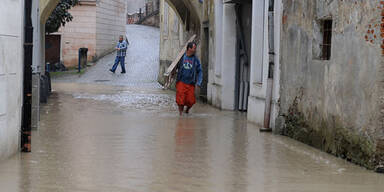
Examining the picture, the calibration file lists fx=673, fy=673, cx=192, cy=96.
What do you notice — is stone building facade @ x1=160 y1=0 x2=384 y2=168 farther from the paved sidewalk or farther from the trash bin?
the trash bin

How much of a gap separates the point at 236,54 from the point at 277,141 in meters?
6.08

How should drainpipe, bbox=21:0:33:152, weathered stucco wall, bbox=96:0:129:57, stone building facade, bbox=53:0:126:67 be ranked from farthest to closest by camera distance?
weathered stucco wall, bbox=96:0:129:57
stone building facade, bbox=53:0:126:67
drainpipe, bbox=21:0:33:152

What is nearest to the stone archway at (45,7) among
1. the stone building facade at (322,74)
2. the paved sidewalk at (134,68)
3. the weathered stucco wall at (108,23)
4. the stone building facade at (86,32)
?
the stone building facade at (322,74)

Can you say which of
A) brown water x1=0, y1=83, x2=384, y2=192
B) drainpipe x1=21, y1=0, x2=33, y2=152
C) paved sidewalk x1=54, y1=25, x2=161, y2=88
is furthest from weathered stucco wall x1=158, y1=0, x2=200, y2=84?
drainpipe x1=21, y1=0, x2=33, y2=152

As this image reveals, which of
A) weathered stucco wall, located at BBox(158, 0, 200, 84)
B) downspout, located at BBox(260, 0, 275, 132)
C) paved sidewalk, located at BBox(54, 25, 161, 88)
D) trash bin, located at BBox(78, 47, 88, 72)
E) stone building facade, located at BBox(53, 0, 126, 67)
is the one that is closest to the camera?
downspout, located at BBox(260, 0, 275, 132)

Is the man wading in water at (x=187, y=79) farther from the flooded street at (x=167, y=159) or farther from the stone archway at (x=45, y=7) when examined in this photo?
the stone archway at (x=45, y=7)

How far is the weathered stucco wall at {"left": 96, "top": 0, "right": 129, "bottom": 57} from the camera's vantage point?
34.6 meters

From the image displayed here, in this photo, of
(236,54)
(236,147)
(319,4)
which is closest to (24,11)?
(236,147)

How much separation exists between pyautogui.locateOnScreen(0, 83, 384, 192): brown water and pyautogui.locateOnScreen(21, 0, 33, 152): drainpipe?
0.21 m

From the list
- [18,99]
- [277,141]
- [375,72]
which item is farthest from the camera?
[277,141]

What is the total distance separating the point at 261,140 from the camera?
396 inches

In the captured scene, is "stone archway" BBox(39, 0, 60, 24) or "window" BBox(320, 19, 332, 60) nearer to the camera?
"window" BBox(320, 19, 332, 60)

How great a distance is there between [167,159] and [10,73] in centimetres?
208

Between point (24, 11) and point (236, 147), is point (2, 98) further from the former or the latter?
point (236, 147)
